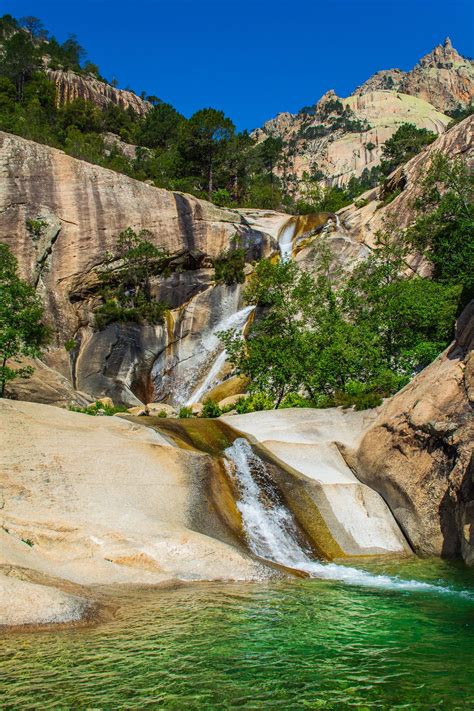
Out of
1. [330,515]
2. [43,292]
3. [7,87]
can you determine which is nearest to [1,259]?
[43,292]

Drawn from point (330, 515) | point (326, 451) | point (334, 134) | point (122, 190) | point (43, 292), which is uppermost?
point (334, 134)

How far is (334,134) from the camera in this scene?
13825 cm

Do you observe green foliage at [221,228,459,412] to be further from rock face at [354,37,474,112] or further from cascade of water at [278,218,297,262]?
rock face at [354,37,474,112]

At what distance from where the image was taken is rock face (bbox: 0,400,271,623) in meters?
11.4

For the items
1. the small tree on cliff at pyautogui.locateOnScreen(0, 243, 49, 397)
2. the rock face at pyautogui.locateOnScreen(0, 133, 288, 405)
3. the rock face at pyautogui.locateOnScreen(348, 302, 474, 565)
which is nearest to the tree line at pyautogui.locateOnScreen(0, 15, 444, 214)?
the rock face at pyautogui.locateOnScreen(0, 133, 288, 405)

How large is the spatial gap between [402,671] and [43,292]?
40623mm

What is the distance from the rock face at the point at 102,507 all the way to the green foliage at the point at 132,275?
2658 centimetres

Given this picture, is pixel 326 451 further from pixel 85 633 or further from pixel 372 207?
pixel 372 207

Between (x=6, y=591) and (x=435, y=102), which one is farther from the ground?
(x=435, y=102)

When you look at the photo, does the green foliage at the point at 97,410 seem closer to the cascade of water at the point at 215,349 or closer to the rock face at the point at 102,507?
the rock face at the point at 102,507

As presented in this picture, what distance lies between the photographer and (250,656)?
25.5 feet

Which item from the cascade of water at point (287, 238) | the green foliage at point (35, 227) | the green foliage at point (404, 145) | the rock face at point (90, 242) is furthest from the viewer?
the green foliage at point (404, 145)

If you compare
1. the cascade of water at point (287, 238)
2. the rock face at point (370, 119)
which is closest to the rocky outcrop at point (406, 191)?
the cascade of water at point (287, 238)

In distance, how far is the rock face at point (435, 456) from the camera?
1535 centimetres
